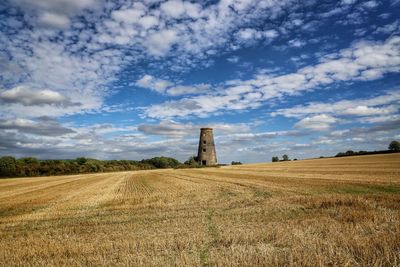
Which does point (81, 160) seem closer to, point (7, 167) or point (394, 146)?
point (7, 167)

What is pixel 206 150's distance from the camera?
8756 cm

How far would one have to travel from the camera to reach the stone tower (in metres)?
87.1

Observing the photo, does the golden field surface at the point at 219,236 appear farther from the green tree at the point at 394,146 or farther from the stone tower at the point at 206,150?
the stone tower at the point at 206,150

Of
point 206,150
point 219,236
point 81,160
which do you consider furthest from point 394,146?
point 81,160

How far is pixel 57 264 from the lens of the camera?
6457mm

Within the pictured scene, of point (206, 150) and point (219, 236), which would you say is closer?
point (219, 236)

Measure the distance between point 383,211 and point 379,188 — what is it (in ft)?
25.7

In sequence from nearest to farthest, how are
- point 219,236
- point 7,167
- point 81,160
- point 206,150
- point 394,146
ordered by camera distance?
point 219,236 → point 394,146 → point 7,167 → point 206,150 → point 81,160

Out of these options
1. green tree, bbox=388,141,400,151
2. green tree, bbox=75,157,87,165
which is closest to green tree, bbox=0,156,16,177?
green tree, bbox=75,157,87,165

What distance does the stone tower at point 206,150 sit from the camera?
87062 millimetres

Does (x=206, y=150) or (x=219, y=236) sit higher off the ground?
(x=206, y=150)

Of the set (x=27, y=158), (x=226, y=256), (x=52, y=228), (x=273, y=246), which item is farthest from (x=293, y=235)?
(x=27, y=158)

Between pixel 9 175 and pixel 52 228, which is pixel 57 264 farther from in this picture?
pixel 9 175

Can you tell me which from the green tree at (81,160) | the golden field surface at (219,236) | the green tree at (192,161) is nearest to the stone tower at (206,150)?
the green tree at (192,161)
